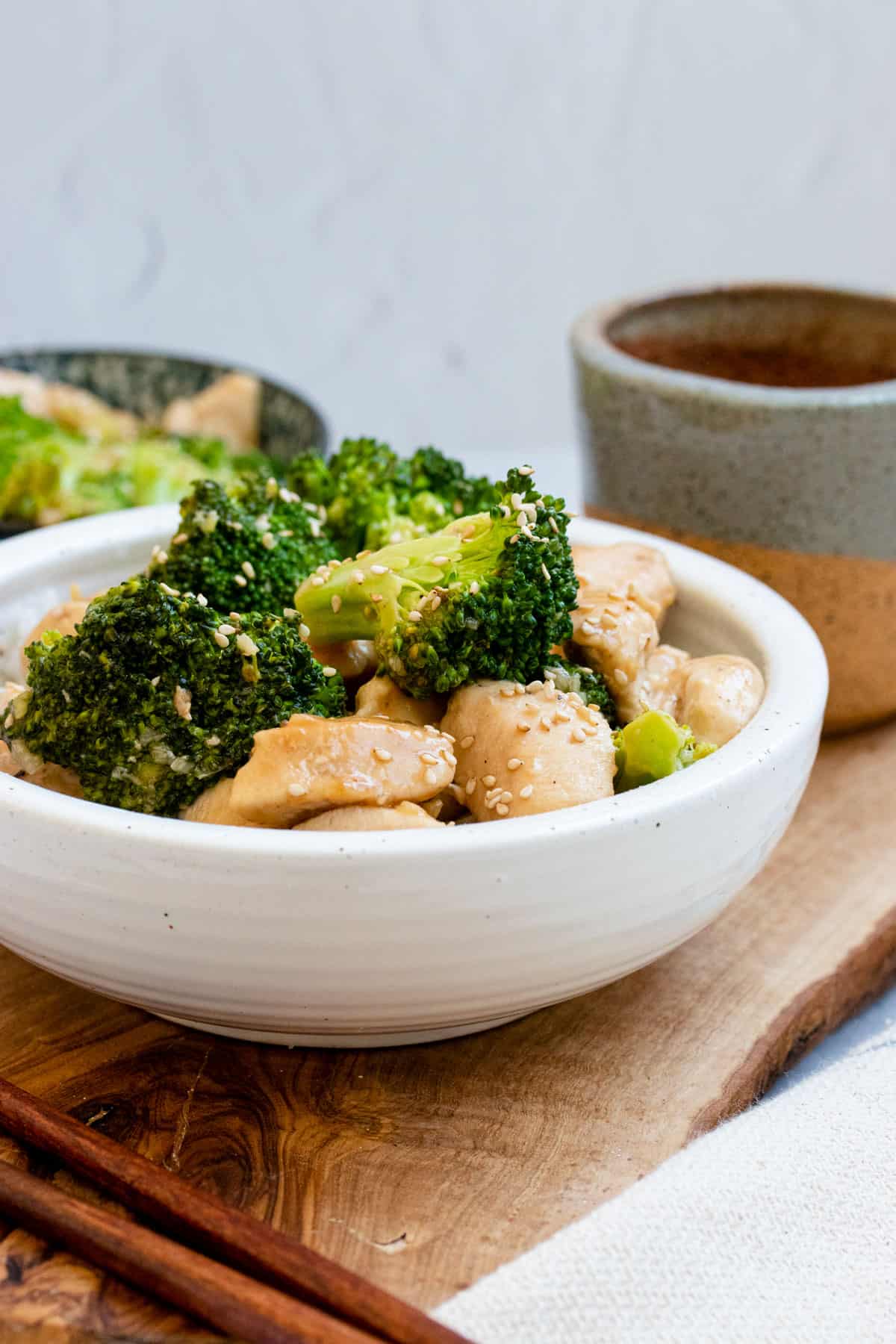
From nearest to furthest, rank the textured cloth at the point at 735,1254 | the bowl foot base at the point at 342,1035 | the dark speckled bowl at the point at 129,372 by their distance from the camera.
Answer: the textured cloth at the point at 735,1254, the bowl foot base at the point at 342,1035, the dark speckled bowl at the point at 129,372

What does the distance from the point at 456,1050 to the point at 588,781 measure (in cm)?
33

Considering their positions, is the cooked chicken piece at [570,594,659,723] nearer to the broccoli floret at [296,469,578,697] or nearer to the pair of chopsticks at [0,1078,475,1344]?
the broccoli floret at [296,469,578,697]

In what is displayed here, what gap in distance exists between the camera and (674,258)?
15.0 feet

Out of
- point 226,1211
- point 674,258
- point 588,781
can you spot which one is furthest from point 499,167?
point 226,1211

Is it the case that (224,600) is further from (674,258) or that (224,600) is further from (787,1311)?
(674,258)

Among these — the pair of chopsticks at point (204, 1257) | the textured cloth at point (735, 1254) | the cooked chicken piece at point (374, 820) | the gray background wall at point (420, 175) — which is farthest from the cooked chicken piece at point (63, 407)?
the textured cloth at point (735, 1254)

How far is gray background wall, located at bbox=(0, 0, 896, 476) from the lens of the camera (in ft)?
12.9

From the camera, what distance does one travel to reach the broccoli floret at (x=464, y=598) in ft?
4.49

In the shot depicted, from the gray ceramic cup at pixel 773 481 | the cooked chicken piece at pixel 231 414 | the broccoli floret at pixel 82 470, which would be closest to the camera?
the gray ceramic cup at pixel 773 481

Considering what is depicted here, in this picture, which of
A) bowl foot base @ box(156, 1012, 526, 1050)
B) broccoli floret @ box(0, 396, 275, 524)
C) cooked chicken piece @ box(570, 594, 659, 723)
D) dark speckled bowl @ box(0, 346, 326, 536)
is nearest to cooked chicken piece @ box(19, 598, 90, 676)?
bowl foot base @ box(156, 1012, 526, 1050)

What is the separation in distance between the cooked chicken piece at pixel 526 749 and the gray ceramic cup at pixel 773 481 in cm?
79

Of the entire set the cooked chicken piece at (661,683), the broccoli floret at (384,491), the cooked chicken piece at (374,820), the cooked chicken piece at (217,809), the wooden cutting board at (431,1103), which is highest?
the broccoli floret at (384,491)

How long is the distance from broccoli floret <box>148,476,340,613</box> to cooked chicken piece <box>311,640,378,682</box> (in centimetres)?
10

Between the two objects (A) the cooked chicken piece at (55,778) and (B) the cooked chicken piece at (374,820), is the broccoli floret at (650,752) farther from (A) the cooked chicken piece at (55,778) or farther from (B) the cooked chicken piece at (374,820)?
(A) the cooked chicken piece at (55,778)
